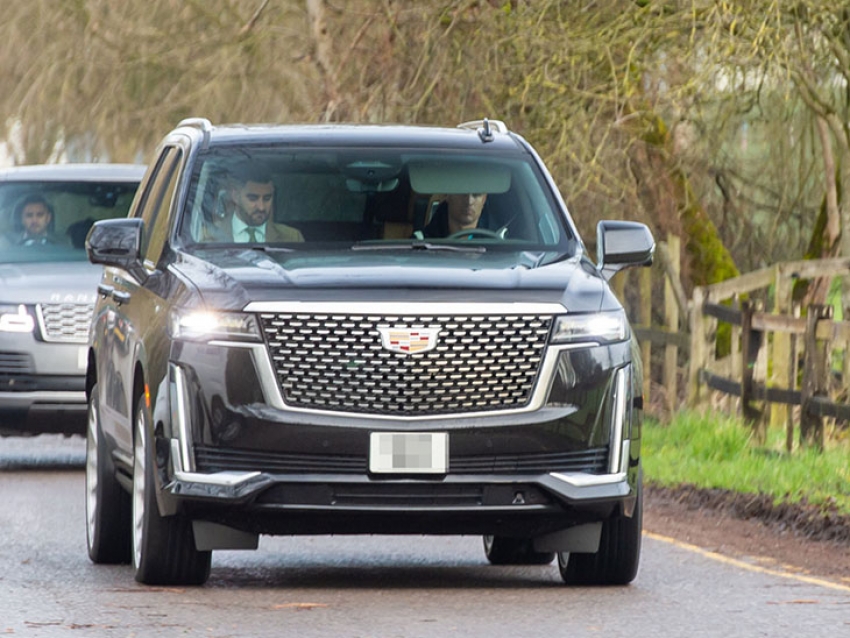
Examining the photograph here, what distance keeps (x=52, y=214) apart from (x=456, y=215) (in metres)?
7.07

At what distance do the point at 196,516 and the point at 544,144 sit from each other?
37.6 ft

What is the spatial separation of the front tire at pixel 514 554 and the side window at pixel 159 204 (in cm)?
205

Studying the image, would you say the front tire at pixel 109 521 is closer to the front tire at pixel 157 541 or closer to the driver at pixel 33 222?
the front tire at pixel 157 541

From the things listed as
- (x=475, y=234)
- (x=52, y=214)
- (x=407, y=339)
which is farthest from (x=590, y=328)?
(x=52, y=214)

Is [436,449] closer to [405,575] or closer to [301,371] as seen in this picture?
[301,371]

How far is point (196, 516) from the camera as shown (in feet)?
28.0

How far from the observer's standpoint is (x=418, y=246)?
944cm

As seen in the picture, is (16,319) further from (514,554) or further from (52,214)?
(514,554)

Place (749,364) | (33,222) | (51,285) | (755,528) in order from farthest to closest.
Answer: (749,364)
(33,222)
(51,285)
(755,528)

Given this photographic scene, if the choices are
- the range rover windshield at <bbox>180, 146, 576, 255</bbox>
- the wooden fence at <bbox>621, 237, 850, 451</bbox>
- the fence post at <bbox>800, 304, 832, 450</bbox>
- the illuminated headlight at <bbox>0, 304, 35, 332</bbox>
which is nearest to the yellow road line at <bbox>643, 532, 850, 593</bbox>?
the range rover windshield at <bbox>180, 146, 576, 255</bbox>

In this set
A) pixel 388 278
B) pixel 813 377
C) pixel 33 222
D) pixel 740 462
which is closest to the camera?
pixel 388 278

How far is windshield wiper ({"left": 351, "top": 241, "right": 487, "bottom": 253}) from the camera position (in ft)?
30.8

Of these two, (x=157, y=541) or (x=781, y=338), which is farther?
(x=781, y=338)

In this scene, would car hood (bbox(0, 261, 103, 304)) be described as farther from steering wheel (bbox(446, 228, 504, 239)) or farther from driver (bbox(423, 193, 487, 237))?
steering wheel (bbox(446, 228, 504, 239))
